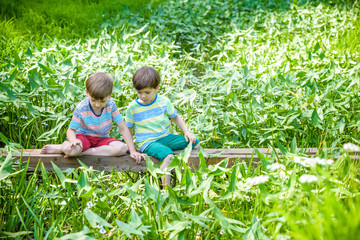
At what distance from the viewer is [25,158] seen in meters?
2.46

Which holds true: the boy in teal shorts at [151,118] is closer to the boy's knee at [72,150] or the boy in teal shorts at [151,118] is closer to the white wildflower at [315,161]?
the boy's knee at [72,150]

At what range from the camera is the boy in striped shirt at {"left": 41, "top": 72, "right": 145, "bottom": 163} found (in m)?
2.46

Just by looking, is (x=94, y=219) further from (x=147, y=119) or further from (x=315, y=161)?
(x=147, y=119)

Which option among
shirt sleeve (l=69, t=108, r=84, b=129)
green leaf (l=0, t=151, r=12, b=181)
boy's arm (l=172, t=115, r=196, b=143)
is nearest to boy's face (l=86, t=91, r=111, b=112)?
shirt sleeve (l=69, t=108, r=84, b=129)

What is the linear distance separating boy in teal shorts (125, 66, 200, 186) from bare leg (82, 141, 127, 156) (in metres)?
0.17

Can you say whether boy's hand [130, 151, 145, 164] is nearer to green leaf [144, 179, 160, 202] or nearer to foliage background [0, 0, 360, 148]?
foliage background [0, 0, 360, 148]

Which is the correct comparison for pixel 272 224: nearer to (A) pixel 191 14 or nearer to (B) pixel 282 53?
(B) pixel 282 53

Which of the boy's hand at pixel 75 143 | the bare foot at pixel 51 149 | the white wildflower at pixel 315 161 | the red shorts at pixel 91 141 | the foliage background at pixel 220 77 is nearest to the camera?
the white wildflower at pixel 315 161

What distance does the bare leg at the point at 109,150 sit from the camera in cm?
250

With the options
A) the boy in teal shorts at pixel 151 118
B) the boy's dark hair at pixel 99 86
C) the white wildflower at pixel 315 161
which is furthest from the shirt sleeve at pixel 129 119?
the white wildflower at pixel 315 161

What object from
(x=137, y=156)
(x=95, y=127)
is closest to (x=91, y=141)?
(x=95, y=127)

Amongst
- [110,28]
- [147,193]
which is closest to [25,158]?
[147,193]

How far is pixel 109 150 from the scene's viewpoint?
8.20 ft

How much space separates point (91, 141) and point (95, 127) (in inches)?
4.4
